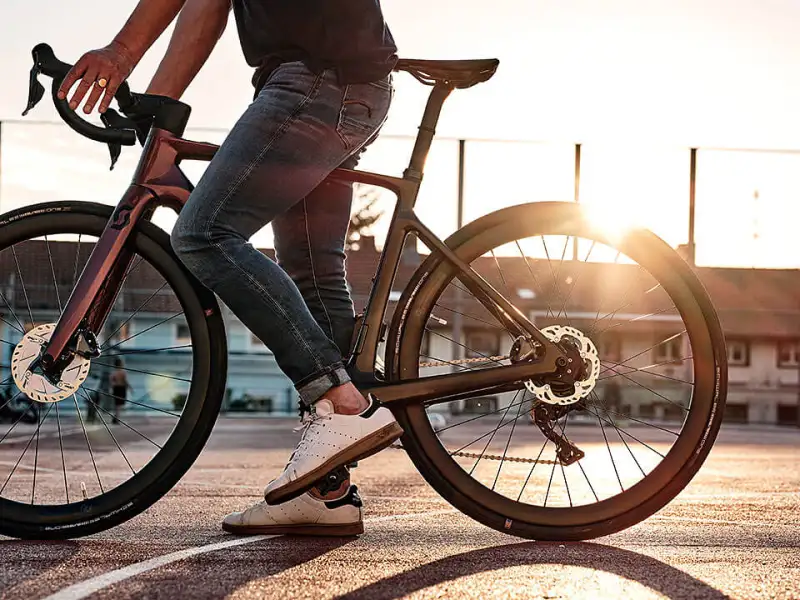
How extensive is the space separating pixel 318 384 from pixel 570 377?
51 centimetres

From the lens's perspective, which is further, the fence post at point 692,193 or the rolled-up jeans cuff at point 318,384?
the fence post at point 692,193

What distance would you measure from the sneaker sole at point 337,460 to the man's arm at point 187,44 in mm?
852

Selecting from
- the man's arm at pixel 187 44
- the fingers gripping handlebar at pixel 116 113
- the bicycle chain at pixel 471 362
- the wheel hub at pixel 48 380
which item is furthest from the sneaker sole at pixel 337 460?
the man's arm at pixel 187 44

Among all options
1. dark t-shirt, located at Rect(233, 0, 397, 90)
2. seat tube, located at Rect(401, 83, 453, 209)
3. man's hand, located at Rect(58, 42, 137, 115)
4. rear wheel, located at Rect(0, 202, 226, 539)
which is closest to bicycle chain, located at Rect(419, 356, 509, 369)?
seat tube, located at Rect(401, 83, 453, 209)

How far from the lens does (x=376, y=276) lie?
2277 mm

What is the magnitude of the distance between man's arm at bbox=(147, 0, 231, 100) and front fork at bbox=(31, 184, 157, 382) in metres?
0.24

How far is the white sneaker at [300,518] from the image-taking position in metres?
2.26

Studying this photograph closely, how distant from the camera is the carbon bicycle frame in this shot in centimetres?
221

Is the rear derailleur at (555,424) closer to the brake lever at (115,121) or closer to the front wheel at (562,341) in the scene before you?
the front wheel at (562,341)

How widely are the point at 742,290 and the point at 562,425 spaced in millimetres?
11388

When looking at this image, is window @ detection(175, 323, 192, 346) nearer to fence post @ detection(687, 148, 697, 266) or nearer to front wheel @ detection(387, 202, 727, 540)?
front wheel @ detection(387, 202, 727, 540)

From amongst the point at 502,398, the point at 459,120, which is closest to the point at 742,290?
the point at 459,120

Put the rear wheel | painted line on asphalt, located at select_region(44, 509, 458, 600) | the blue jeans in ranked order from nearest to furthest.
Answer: painted line on asphalt, located at select_region(44, 509, 458, 600), the blue jeans, the rear wheel

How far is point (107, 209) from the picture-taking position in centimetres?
229
